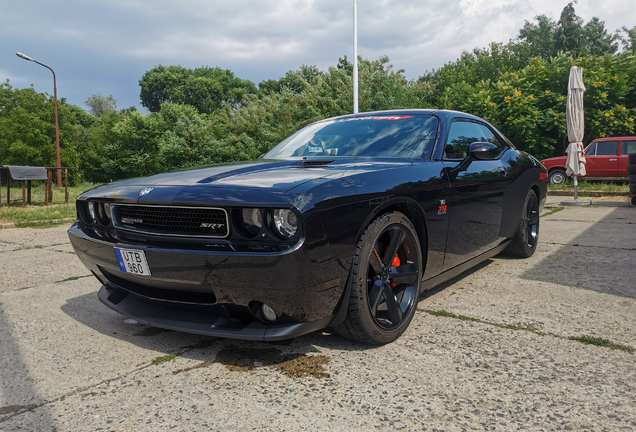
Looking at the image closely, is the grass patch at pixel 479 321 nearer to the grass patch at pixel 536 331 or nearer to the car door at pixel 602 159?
the grass patch at pixel 536 331

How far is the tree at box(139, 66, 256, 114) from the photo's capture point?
68500mm

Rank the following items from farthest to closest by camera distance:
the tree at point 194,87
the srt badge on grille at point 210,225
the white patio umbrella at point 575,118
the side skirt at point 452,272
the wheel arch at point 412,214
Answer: the tree at point 194,87
the white patio umbrella at point 575,118
the side skirt at point 452,272
the wheel arch at point 412,214
the srt badge on grille at point 210,225

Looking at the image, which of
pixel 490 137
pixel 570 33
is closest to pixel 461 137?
pixel 490 137

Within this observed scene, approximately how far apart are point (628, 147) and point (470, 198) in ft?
45.9

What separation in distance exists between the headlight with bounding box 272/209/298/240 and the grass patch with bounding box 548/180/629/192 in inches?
521

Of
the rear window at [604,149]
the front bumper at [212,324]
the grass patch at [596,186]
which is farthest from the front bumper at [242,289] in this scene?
the rear window at [604,149]

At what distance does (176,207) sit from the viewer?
89.1 inches

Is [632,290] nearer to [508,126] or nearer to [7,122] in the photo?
[508,126]

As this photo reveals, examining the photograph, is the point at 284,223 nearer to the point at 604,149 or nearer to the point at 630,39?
the point at 604,149

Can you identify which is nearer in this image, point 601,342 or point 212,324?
point 212,324

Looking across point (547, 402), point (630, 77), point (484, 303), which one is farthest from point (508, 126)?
point (547, 402)

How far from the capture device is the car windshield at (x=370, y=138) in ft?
10.4

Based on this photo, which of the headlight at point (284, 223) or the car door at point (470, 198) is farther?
the car door at point (470, 198)

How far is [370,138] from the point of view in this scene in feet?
10.9
